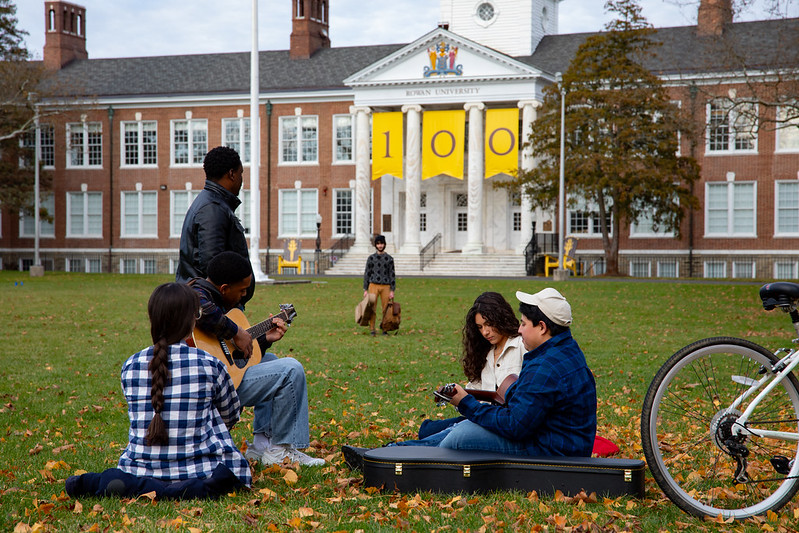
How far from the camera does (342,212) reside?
48.8 m

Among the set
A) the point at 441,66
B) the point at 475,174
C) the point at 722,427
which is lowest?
the point at 722,427

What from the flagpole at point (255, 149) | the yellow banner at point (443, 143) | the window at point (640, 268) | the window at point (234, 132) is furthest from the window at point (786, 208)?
the window at point (234, 132)

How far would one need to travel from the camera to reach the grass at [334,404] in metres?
4.92

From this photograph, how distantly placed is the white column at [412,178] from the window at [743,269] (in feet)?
49.0

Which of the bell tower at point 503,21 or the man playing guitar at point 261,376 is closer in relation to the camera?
the man playing guitar at point 261,376

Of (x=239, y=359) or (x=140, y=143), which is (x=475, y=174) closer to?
(x=140, y=143)

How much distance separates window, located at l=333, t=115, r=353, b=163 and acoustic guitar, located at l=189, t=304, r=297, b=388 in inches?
1688

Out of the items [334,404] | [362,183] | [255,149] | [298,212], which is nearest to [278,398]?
[334,404]

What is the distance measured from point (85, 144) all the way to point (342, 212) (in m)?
16.1

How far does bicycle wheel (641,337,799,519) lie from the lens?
4.75 m

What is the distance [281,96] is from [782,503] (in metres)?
46.1

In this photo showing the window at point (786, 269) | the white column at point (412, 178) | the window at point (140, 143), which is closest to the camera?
the window at point (786, 269)

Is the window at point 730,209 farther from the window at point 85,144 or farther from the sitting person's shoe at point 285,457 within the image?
the sitting person's shoe at point 285,457

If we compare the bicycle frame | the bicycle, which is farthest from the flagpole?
Result: the bicycle frame
